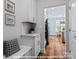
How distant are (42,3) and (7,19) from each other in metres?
3.29

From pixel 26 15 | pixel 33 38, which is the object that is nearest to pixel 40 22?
pixel 26 15

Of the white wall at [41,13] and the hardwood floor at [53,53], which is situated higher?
the white wall at [41,13]

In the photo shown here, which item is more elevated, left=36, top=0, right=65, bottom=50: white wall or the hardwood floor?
left=36, top=0, right=65, bottom=50: white wall

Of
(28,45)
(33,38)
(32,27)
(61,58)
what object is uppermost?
(32,27)

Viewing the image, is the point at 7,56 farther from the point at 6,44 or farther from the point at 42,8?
the point at 42,8

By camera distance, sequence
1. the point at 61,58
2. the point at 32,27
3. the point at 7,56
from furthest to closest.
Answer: the point at 32,27 → the point at 61,58 → the point at 7,56

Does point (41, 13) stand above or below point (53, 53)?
above

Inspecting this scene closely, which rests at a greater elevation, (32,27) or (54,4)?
(54,4)

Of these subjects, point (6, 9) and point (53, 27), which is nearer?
point (6, 9)

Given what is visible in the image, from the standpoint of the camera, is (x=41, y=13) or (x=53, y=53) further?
(x=41, y=13)

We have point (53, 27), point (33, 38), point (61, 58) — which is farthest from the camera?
point (53, 27)

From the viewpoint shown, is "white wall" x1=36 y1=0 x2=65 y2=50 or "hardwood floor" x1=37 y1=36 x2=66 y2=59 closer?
"hardwood floor" x1=37 y1=36 x2=66 y2=59

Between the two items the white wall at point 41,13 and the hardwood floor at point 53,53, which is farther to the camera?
the white wall at point 41,13

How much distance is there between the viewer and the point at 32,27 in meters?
4.93
